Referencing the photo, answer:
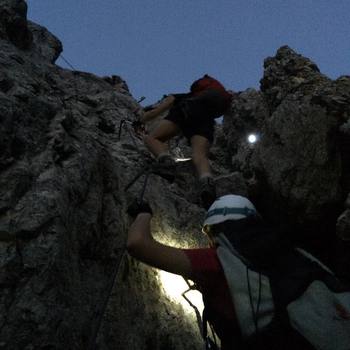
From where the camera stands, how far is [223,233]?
412cm

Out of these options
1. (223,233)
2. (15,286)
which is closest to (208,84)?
(223,233)

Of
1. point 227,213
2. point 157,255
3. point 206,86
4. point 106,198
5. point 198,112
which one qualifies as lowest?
point 106,198

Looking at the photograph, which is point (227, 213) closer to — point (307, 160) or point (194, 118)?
point (194, 118)

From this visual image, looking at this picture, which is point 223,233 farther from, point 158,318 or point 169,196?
point 169,196

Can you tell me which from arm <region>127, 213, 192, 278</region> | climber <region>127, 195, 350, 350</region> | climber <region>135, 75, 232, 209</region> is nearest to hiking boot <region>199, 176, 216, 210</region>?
climber <region>135, 75, 232, 209</region>

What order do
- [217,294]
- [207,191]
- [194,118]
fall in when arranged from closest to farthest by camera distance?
[217,294]
[207,191]
[194,118]

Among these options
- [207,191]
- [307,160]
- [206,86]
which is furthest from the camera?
[307,160]

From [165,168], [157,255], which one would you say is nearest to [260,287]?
[157,255]

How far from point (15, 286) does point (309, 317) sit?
3.00m

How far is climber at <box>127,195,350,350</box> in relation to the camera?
10.9 ft

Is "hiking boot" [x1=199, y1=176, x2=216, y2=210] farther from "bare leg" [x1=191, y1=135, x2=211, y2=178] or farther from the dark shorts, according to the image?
the dark shorts

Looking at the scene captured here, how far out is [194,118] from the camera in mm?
7461

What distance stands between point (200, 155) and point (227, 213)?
2688mm

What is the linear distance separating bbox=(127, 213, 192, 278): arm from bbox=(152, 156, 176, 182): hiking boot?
2.57 m
